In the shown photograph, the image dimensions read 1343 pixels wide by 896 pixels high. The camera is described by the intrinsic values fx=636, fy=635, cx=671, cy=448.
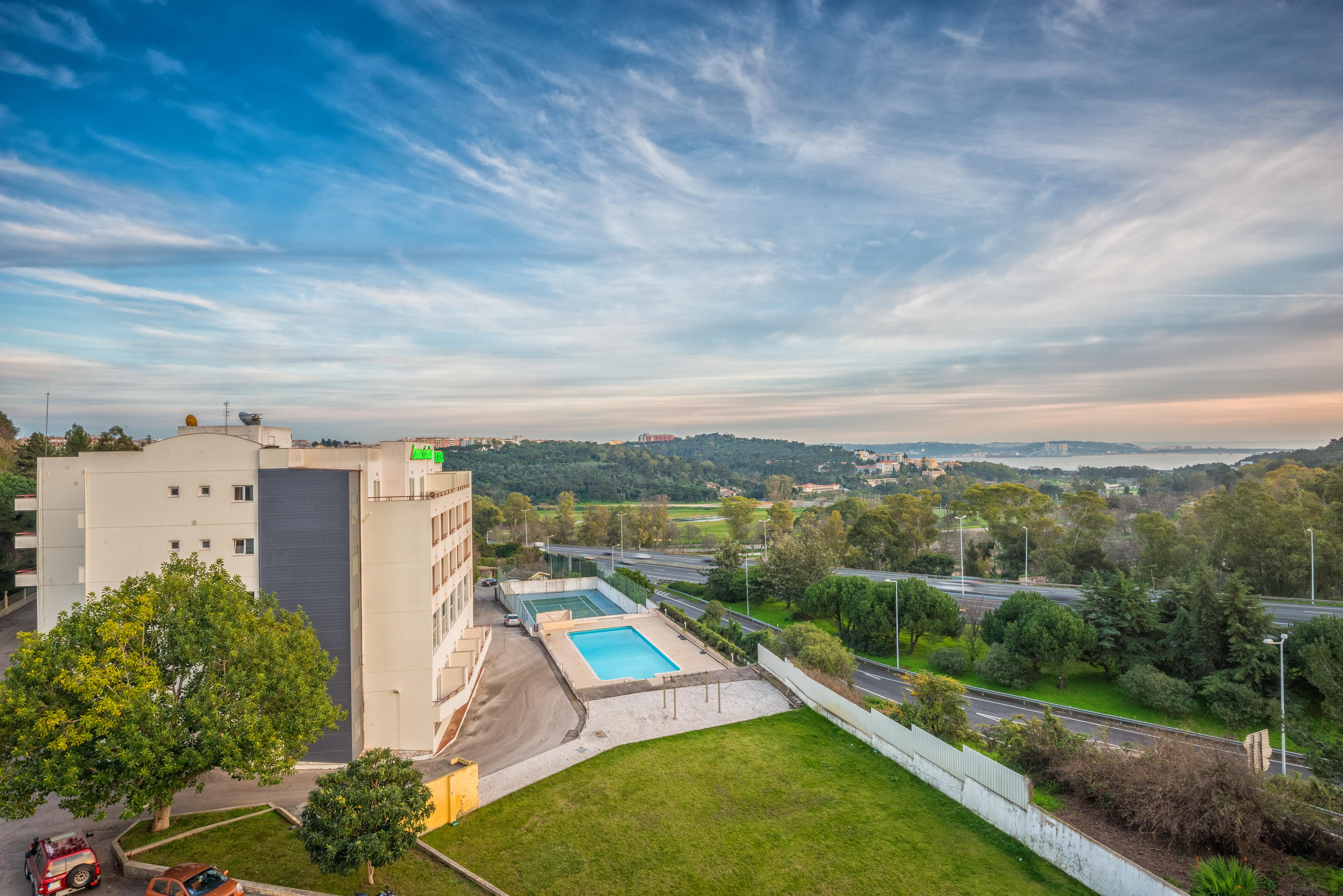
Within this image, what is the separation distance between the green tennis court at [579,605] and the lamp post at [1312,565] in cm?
4398

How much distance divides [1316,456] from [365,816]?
420 ft

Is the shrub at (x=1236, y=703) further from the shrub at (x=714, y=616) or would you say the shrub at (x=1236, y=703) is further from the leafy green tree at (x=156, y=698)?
the leafy green tree at (x=156, y=698)

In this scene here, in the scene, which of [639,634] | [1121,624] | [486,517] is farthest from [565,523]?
[1121,624]

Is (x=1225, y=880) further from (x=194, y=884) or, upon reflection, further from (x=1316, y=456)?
(x=1316, y=456)

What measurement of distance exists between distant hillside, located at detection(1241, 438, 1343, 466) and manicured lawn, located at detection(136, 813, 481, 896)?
101558mm

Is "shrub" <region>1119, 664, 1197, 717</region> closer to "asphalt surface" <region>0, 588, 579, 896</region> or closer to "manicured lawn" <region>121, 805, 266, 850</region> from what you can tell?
"asphalt surface" <region>0, 588, 579, 896</region>

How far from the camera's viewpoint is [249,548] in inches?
789

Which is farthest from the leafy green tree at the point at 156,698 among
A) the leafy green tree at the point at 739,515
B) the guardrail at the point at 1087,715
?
the leafy green tree at the point at 739,515

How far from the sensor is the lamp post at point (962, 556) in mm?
52219

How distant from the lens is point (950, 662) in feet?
120

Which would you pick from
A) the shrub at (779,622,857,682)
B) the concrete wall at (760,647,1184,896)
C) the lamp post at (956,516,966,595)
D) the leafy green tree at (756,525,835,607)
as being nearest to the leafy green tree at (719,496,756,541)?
the lamp post at (956,516,966,595)

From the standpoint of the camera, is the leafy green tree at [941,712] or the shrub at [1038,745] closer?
the shrub at [1038,745]

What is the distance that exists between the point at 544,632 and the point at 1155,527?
150 ft

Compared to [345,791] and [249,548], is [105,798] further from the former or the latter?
[249,548]
